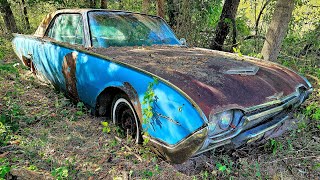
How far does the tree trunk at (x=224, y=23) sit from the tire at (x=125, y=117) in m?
4.90

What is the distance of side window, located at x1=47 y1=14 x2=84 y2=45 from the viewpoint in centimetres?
363

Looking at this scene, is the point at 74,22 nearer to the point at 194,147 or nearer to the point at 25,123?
the point at 25,123

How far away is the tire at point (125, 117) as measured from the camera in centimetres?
281

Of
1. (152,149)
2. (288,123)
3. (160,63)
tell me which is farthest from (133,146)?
(288,123)

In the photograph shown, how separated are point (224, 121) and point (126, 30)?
7.05 feet

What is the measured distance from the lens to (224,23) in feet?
24.4

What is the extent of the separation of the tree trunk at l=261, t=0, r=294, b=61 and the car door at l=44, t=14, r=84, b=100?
11.4 ft

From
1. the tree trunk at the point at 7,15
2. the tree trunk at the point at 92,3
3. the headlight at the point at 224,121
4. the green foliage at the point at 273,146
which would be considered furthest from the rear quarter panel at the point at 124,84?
the tree trunk at the point at 7,15

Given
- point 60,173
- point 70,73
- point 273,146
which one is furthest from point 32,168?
point 273,146

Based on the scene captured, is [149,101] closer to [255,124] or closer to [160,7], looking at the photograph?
[255,124]

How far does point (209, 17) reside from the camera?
7.53 metres

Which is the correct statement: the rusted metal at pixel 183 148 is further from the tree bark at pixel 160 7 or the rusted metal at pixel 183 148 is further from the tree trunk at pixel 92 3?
the tree trunk at pixel 92 3

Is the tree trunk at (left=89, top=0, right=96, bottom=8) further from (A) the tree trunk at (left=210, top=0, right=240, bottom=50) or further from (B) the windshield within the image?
(B) the windshield

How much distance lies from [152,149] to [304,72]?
13.8 ft
